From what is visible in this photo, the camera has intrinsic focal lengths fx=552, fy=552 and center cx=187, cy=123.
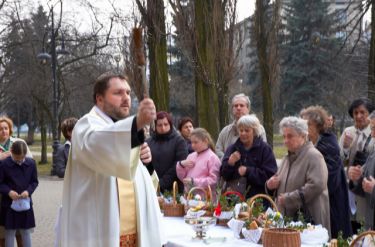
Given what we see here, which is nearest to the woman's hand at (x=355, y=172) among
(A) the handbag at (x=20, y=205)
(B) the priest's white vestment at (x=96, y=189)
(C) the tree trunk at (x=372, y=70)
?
(B) the priest's white vestment at (x=96, y=189)

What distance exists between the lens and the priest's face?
11.0ft

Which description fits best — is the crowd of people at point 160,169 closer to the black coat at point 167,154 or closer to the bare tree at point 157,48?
the black coat at point 167,154

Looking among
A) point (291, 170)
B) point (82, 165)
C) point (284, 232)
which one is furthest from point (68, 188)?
point (291, 170)

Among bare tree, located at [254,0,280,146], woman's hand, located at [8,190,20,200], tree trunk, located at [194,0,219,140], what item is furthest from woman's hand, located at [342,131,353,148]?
bare tree, located at [254,0,280,146]

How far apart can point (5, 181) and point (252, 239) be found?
3.96 metres

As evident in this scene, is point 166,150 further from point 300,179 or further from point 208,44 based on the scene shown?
point 208,44

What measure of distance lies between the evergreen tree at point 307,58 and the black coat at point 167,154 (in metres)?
28.0

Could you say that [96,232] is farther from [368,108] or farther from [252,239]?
[368,108]

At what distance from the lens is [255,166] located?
5281 millimetres

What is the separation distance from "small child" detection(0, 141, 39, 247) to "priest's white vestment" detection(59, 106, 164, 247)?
148 inches

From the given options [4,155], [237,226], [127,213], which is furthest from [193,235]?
[4,155]

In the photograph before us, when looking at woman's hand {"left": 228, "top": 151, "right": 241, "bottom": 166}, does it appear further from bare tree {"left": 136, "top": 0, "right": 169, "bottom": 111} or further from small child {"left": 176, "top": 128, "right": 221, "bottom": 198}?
bare tree {"left": 136, "top": 0, "right": 169, "bottom": 111}

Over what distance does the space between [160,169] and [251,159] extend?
4.58 ft

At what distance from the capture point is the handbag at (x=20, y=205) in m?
6.77
